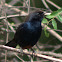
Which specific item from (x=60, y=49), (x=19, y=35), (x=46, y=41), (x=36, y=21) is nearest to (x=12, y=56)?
(x=46, y=41)

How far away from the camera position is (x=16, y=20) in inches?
190

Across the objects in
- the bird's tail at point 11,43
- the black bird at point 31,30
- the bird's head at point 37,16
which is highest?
the bird's head at point 37,16

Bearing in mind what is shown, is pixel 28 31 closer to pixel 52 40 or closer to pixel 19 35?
pixel 19 35

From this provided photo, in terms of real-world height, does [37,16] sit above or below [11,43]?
above

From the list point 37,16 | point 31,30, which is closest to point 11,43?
point 31,30

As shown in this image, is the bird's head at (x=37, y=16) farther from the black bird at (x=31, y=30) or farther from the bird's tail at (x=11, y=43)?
the bird's tail at (x=11, y=43)

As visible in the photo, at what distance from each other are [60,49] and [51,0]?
153 centimetres

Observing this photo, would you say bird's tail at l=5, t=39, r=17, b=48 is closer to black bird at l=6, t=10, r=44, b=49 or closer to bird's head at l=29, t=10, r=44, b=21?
black bird at l=6, t=10, r=44, b=49

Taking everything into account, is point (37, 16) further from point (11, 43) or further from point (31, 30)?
point (11, 43)

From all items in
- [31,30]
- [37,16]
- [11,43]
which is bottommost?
[11,43]

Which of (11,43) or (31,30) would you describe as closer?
(31,30)

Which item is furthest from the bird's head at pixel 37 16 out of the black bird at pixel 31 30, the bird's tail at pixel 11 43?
the bird's tail at pixel 11 43

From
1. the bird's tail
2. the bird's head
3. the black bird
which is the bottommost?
the bird's tail

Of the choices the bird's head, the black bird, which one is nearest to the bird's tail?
the black bird
